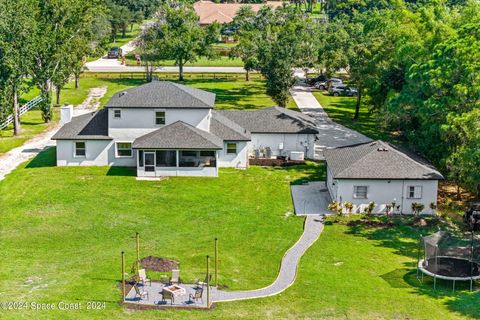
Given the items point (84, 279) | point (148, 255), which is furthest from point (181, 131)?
point (84, 279)

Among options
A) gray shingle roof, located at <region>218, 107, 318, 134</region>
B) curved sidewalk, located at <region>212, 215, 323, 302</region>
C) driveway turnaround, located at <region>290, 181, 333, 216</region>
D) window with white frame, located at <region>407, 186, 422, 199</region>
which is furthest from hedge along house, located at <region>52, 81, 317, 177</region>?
window with white frame, located at <region>407, 186, 422, 199</region>

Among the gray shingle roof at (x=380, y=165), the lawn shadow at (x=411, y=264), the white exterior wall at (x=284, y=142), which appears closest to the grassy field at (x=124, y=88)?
the white exterior wall at (x=284, y=142)

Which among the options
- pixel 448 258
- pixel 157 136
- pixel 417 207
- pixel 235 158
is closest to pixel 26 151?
pixel 157 136

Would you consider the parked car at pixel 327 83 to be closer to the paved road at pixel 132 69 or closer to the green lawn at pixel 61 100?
the paved road at pixel 132 69

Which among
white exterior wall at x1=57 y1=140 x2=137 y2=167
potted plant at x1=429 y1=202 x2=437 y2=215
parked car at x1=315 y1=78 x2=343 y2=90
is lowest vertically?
potted plant at x1=429 y1=202 x2=437 y2=215

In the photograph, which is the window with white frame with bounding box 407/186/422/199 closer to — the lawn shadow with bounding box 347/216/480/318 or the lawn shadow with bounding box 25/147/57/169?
the lawn shadow with bounding box 347/216/480/318
